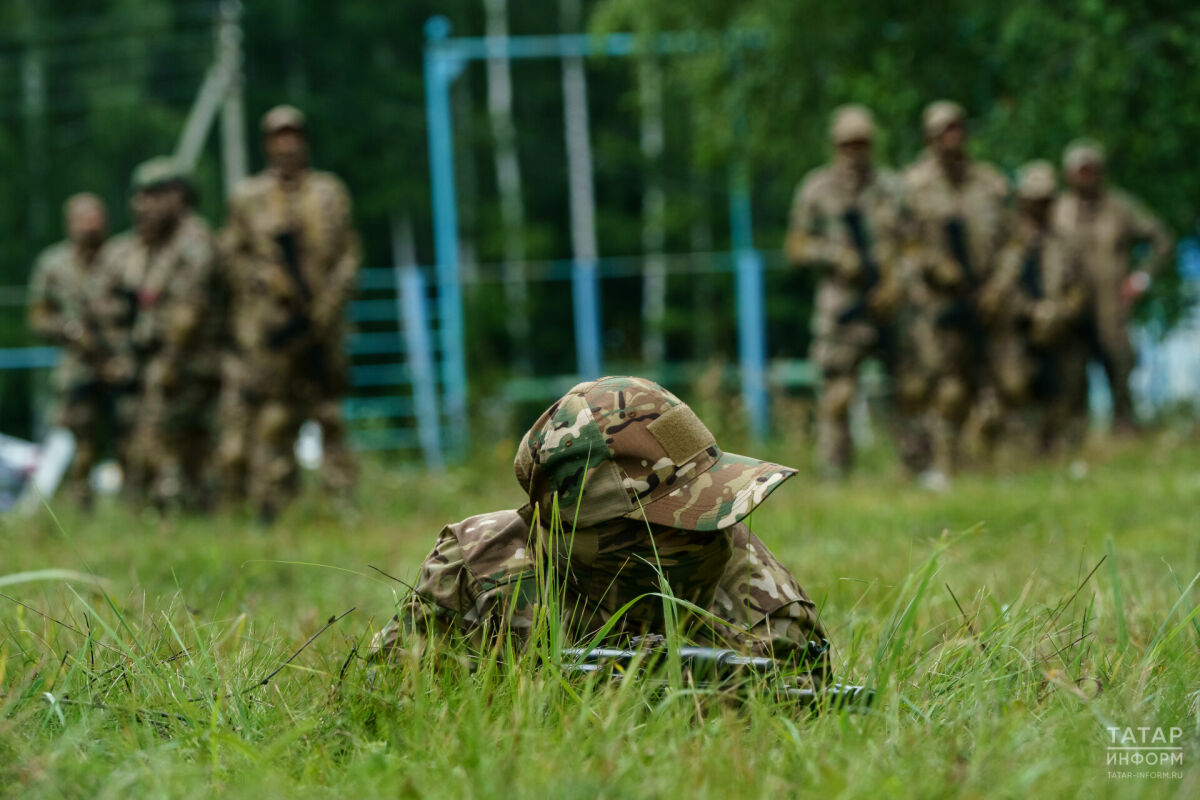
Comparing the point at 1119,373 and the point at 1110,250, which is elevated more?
the point at 1110,250

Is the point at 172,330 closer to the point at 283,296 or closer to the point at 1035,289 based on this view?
the point at 283,296

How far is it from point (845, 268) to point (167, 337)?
3822 mm

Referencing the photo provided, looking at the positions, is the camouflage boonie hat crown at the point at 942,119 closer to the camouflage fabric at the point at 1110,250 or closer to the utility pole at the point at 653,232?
the camouflage fabric at the point at 1110,250

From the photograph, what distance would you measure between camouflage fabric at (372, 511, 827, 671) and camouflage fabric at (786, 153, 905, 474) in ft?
20.1

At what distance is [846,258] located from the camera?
8867 mm

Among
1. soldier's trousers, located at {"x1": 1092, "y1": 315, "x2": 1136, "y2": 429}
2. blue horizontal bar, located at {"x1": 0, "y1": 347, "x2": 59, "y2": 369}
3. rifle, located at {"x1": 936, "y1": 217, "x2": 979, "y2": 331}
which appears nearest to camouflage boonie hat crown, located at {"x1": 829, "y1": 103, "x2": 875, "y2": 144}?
rifle, located at {"x1": 936, "y1": 217, "x2": 979, "y2": 331}

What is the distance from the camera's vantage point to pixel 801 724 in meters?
2.43

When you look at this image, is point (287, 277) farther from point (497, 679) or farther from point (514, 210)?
point (514, 210)

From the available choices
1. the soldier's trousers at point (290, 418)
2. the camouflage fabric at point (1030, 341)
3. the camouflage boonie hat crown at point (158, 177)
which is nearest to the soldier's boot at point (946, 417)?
the camouflage fabric at point (1030, 341)

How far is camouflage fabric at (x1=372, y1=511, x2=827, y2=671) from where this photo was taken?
279 centimetres

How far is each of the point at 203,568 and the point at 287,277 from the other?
2.87 m

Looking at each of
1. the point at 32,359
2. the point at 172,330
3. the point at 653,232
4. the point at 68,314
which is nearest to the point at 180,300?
the point at 172,330

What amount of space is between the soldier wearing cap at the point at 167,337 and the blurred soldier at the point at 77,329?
343 millimetres

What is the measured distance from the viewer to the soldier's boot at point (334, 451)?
8.45 m
